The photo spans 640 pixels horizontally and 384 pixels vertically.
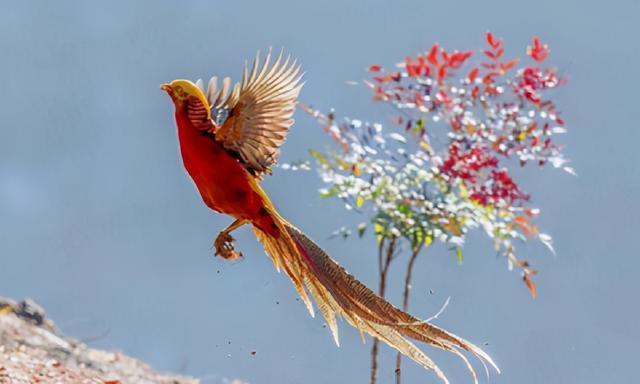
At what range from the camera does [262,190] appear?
1.82m

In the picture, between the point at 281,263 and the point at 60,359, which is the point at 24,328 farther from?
the point at 281,263

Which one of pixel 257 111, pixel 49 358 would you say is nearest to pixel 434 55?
pixel 257 111

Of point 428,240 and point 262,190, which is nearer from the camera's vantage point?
point 262,190

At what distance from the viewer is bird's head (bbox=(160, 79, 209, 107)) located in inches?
70.4

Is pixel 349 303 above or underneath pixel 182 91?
underneath

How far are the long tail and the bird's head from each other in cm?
27

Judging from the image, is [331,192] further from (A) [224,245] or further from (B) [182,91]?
(B) [182,91]

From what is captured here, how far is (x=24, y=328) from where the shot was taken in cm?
344

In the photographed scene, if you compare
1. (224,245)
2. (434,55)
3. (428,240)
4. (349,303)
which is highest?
(434,55)

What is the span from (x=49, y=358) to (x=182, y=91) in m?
1.71

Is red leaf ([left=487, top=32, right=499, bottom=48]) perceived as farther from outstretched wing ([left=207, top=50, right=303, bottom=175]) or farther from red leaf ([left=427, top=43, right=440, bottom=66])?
outstretched wing ([left=207, top=50, right=303, bottom=175])

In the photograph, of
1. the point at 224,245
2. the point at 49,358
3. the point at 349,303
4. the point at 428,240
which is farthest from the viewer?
the point at 49,358

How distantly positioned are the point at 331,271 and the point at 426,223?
1.26 metres

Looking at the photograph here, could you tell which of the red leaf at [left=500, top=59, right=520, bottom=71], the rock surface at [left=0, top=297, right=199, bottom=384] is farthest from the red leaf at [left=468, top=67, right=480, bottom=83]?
the rock surface at [left=0, top=297, right=199, bottom=384]
